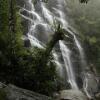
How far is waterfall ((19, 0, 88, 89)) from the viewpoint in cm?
1648

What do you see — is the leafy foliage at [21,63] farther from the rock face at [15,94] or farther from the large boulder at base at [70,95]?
the rock face at [15,94]

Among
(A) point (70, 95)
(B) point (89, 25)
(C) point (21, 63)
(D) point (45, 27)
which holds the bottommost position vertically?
(A) point (70, 95)

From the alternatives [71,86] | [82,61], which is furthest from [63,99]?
[82,61]

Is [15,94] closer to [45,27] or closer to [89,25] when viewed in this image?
[45,27]

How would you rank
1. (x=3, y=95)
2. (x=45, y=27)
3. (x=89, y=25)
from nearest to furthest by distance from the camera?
(x=3, y=95) < (x=45, y=27) < (x=89, y=25)

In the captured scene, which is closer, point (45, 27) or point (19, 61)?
point (19, 61)

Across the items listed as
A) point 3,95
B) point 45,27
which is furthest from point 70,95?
point 45,27

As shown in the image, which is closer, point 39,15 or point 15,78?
point 15,78

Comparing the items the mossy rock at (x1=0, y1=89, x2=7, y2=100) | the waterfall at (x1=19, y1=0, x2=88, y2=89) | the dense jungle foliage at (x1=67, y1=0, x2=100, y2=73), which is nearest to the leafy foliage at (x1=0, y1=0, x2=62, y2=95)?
the waterfall at (x1=19, y1=0, x2=88, y2=89)

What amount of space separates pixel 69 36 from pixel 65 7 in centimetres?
599

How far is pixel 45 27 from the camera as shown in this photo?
736 inches

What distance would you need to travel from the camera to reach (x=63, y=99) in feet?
37.1

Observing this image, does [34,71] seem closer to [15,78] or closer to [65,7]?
[15,78]

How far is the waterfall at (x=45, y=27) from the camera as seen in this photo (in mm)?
16478
